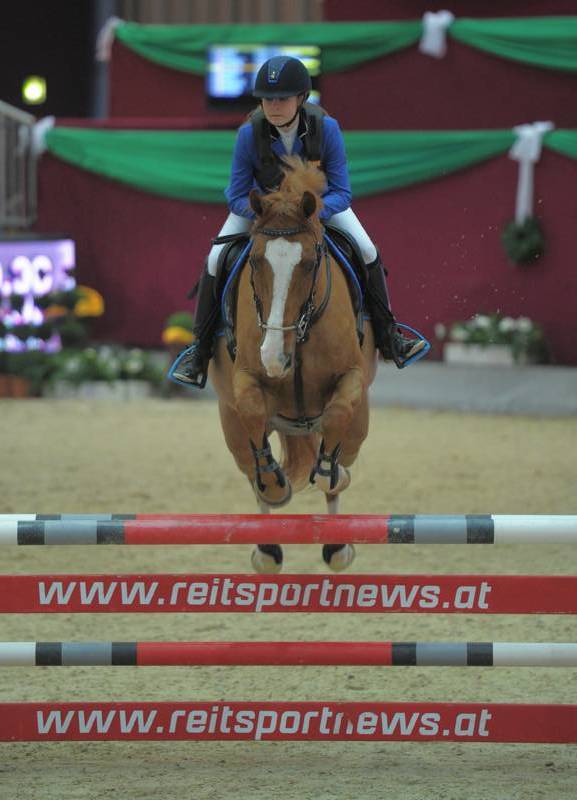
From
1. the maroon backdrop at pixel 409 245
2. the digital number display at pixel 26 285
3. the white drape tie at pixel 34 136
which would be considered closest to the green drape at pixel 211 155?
the white drape tie at pixel 34 136

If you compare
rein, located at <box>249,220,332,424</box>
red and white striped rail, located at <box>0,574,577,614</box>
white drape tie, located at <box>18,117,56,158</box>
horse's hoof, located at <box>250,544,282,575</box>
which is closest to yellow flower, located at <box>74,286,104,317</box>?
white drape tie, located at <box>18,117,56,158</box>

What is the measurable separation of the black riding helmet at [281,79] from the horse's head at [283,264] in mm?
315

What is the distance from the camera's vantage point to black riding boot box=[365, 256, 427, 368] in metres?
5.36

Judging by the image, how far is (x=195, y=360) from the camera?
5309mm

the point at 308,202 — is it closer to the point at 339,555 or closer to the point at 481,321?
the point at 339,555

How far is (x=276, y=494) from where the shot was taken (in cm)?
513

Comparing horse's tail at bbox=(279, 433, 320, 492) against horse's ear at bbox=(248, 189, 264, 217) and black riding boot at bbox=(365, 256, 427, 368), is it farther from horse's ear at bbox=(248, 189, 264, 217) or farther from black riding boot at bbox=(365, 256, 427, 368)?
horse's ear at bbox=(248, 189, 264, 217)

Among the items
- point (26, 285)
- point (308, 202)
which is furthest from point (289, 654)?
point (26, 285)

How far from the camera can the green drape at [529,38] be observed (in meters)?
14.9

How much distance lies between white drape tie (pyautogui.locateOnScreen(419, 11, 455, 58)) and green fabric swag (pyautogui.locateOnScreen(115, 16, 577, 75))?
78mm

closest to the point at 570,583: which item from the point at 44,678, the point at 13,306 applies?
the point at 44,678

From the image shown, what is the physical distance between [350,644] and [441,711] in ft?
1.12

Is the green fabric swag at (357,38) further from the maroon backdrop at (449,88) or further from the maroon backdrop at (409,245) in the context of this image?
the maroon backdrop at (409,245)

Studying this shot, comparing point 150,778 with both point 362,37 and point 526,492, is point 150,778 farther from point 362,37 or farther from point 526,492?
point 362,37
